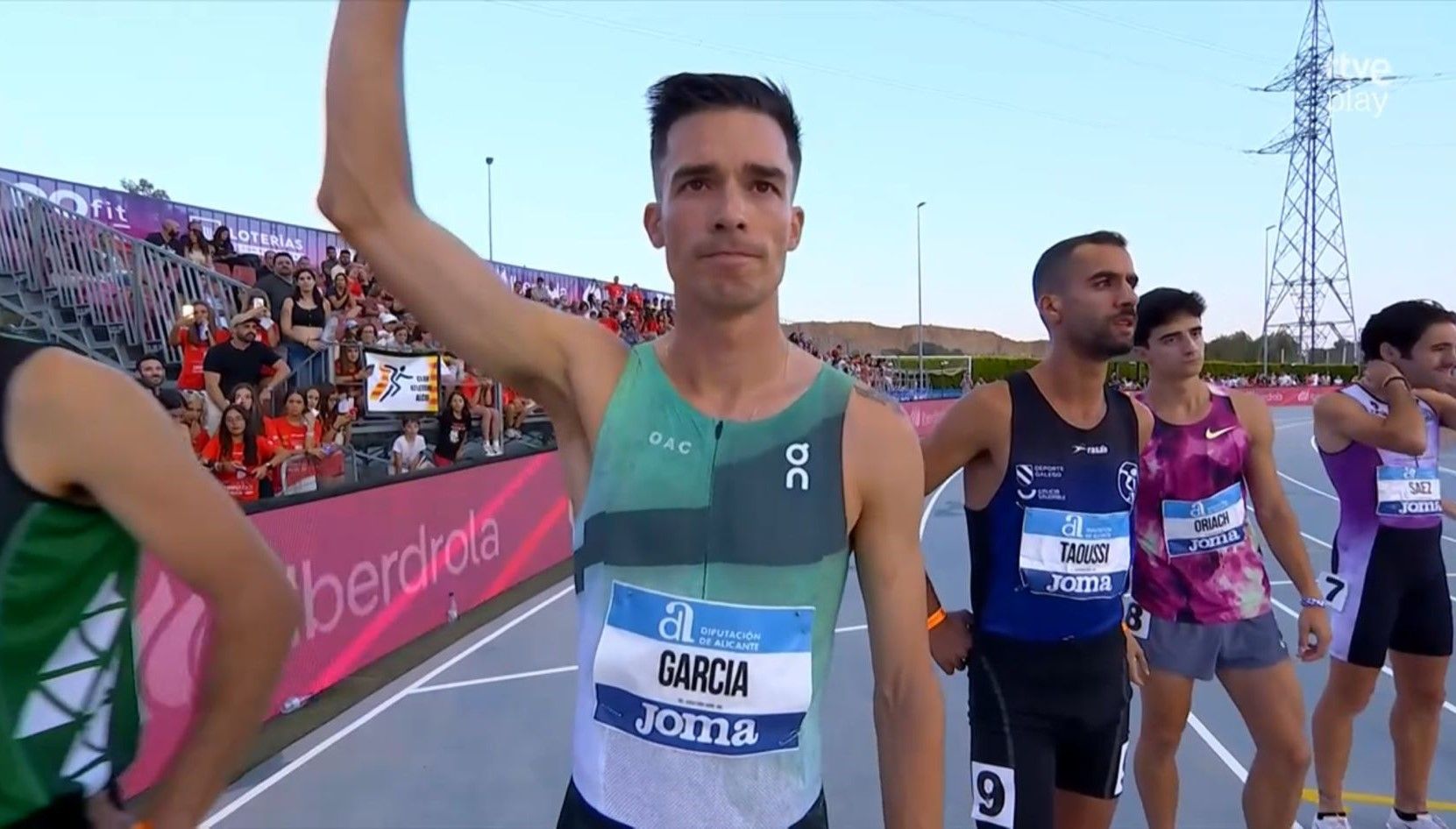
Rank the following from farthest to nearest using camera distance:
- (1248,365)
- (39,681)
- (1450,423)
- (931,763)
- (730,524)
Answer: (1248,365)
(1450,423)
(931,763)
(730,524)
(39,681)

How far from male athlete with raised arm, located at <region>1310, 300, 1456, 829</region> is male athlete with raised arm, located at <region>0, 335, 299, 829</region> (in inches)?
164

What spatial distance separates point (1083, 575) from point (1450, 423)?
267 cm

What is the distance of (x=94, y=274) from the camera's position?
32.7ft

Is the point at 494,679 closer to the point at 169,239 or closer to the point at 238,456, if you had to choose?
the point at 238,456

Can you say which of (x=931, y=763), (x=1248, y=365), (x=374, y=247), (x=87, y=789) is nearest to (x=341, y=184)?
(x=374, y=247)

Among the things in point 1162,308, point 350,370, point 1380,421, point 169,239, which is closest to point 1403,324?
point 1380,421

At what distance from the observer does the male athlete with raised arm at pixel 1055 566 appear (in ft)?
9.26

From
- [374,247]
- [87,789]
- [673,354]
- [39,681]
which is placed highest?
[374,247]

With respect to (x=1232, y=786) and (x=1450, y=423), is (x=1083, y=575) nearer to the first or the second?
(x=1232, y=786)

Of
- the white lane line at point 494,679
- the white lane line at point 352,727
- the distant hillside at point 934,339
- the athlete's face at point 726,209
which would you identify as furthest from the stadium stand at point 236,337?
the distant hillside at point 934,339

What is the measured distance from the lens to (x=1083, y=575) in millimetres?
2879

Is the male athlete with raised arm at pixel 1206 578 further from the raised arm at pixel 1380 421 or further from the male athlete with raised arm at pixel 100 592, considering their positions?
the male athlete with raised arm at pixel 100 592

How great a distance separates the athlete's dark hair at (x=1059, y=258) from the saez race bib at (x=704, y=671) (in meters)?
1.99

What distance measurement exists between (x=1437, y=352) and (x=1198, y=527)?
167 cm
